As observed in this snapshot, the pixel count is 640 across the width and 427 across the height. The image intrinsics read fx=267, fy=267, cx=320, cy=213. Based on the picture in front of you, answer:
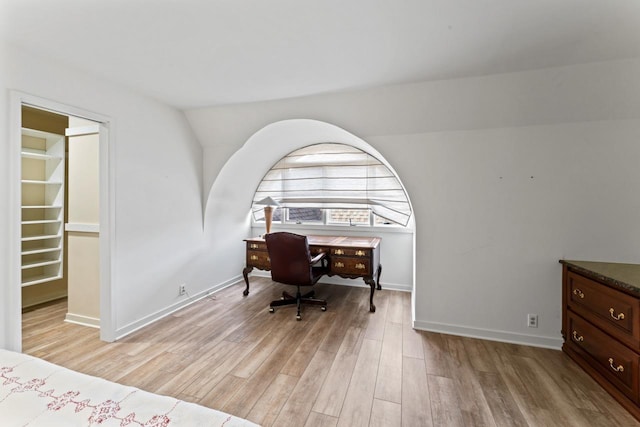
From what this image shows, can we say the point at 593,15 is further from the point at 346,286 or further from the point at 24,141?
the point at 24,141

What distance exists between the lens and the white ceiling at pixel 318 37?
145 centimetres

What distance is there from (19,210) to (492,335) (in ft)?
13.1

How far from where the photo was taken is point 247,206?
4.43m

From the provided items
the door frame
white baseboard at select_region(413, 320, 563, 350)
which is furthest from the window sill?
the door frame

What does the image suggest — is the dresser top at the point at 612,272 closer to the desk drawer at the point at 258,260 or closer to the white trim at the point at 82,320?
the desk drawer at the point at 258,260

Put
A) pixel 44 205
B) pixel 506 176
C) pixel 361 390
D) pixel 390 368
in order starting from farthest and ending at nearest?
pixel 44 205, pixel 506 176, pixel 390 368, pixel 361 390

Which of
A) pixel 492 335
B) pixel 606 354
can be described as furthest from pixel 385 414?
pixel 606 354

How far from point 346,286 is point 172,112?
322 centimetres

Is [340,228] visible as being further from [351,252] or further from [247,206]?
[247,206]

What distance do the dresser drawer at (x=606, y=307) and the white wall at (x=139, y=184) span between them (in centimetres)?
385

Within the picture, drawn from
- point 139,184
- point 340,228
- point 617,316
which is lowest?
point 617,316

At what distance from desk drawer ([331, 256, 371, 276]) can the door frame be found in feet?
7.33

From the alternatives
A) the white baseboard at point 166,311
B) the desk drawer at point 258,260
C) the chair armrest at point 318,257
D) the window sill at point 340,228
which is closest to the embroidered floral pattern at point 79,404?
the white baseboard at point 166,311

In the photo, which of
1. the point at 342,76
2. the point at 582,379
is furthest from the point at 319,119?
the point at 582,379
